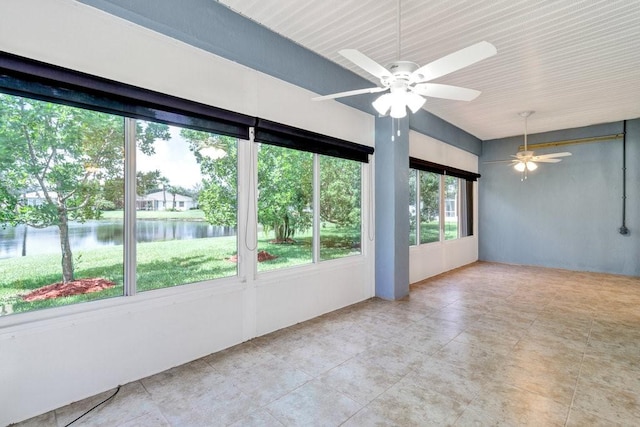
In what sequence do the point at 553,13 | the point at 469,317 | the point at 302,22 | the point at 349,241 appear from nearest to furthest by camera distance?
the point at 553,13
the point at 302,22
the point at 469,317
the point at 349,241

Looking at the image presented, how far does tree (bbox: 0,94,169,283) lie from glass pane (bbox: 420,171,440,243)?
520cm

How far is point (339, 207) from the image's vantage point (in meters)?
4.50

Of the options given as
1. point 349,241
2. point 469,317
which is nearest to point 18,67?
point 349,241

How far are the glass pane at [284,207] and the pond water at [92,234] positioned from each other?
23.7 inches

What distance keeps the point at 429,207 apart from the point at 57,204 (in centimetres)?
591

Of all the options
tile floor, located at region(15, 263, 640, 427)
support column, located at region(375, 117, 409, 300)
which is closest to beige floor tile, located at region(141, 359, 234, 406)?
tile floor, located at region(15, 263, 640, 427)

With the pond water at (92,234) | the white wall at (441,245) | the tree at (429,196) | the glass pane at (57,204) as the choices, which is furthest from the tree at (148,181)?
the tree at (429,196)

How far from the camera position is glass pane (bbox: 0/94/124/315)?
2.08m

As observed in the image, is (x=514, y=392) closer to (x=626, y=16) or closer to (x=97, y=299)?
(x=97, y=299)

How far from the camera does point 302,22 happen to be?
2955 mm

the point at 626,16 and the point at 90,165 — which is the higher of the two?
the point at 626,16

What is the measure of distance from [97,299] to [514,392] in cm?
337

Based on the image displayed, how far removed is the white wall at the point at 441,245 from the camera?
5758 millimetres

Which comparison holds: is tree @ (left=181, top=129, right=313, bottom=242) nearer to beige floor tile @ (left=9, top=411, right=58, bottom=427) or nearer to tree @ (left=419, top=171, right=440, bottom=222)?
beige floor tile @ (left=9, top=411, right=58, bottom=427)
